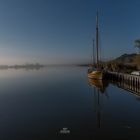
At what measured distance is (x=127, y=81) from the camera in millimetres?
36438

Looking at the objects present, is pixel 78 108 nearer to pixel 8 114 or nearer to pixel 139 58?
pixel 8 114

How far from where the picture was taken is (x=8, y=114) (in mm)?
16594

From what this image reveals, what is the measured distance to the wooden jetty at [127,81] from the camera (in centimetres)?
2935

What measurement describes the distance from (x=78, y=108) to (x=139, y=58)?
31846mm

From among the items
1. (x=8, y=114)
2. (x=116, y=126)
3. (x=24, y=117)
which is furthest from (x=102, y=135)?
(x=8, y=114)

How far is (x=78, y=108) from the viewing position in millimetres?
18125

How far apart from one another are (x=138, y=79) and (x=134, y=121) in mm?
17921

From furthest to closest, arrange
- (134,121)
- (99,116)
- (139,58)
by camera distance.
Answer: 1. (139,58)
2. (99,116)
3. (134,121)

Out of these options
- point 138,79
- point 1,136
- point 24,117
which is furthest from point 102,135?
point 138,79

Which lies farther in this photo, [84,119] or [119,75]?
[119,75]

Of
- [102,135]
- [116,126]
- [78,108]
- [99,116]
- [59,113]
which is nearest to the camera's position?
[102,135]

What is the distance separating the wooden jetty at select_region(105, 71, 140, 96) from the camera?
2935 cm

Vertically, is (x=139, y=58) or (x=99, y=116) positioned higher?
(x=139, y=58)

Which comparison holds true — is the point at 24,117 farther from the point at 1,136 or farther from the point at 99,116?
the point at 99,116
